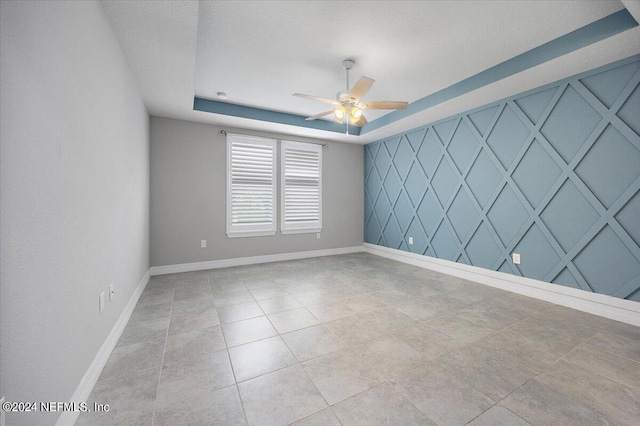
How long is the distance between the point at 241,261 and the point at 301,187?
188cm

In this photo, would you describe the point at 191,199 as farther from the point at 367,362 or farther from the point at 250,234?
the point at 367,362

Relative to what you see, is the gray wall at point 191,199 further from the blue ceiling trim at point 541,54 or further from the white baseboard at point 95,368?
the blue ceiling trim at point 541,54

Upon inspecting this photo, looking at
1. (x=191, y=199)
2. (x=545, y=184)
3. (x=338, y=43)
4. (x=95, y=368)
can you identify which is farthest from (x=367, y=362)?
(x=191, y=199)

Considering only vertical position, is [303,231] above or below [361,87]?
below

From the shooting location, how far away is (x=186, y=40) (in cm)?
223

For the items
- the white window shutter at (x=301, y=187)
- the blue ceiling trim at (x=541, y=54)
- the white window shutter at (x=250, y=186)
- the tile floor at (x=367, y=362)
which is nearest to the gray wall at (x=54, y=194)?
the tile floor at (x=367, y=362)

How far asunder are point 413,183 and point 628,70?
2.74 meters

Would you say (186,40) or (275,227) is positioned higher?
(186,40)

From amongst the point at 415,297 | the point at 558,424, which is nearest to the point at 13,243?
the point at 558,424

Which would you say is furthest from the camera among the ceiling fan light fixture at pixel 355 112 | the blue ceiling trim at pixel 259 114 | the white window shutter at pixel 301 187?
the white window shutter at pixel 301 187

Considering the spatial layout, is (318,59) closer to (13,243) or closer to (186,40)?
(186,40)

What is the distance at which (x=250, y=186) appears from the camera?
477 centimetres

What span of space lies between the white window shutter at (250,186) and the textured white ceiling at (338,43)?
4.03ft

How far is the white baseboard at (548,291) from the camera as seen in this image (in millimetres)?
2496
